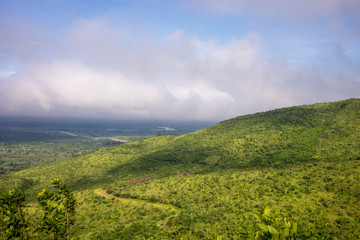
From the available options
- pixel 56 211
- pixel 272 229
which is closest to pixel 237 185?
pixel 56 211

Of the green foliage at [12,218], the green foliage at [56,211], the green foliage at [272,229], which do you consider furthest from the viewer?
the green foliage at [56,211]

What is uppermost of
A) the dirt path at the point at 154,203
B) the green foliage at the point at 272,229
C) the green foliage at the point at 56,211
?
the green foliage at the point at 272,229

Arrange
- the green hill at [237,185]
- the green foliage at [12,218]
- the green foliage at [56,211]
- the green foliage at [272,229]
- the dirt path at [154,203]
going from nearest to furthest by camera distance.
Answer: the green foliage at [272,229] < the green foliage at [12,218] < the green foliage at [56,211] < the green hill at [237,185] < the dirt path at [154,203]

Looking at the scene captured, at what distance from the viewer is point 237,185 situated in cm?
3900

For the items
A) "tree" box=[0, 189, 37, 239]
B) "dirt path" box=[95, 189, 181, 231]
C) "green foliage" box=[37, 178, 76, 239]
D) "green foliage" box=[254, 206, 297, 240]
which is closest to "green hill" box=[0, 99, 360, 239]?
"green foliage" box=[254, 206, 297, 240]

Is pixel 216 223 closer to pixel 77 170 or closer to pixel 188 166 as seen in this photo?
pixel 188 166

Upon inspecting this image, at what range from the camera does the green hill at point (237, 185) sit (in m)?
26.1

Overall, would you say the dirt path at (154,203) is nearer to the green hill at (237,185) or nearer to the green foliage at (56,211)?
the green hill at (237,185)

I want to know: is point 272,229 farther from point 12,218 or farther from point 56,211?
point 12,218

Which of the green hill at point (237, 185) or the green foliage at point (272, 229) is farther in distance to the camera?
the green hill at point (237, 185)

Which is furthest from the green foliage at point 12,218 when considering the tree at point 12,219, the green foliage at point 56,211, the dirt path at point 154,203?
the dirt path at point 154,203

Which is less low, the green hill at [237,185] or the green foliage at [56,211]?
the green foliage at [56,211]

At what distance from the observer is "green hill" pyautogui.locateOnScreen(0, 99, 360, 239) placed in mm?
26069

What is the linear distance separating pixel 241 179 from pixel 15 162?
788ft
